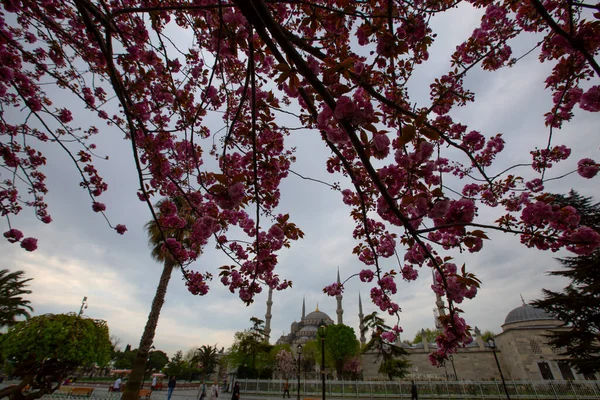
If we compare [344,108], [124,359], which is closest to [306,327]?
[124,359]

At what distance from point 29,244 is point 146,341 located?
6.33 metres

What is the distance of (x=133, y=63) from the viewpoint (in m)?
3.71

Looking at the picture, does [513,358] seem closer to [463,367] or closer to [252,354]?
[463,367]

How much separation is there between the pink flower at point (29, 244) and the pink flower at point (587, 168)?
9.14m

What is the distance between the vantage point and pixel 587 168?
3707mm

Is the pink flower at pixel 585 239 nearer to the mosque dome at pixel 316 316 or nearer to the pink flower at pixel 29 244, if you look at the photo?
the pink flower at pixel 29 244

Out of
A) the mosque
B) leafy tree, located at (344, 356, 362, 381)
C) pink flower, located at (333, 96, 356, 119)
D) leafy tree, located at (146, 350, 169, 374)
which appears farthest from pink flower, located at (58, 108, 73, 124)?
leafy tree, located at (146, 350, 169, 374)

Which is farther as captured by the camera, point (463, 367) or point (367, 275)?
point (463, 367)

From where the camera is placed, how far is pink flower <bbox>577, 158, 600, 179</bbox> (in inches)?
143

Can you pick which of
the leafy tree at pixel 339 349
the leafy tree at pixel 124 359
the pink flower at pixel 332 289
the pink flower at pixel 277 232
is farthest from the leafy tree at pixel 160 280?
the leafy tree at pixel 124 359

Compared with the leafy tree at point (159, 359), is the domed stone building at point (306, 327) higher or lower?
higher

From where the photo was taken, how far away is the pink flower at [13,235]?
14.8 feet

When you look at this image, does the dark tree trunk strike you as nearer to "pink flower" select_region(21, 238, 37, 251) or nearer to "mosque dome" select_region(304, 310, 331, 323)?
"pink flower" select_region(21, 238, 37, 251)

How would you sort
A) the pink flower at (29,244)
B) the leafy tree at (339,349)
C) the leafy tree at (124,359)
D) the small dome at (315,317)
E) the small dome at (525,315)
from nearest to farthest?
the pink flower at (29,244) → the small dome at (525,315) → the leafy tree at (339,349) → the leafy tree at (124,359) → the small dome at (315,317)
